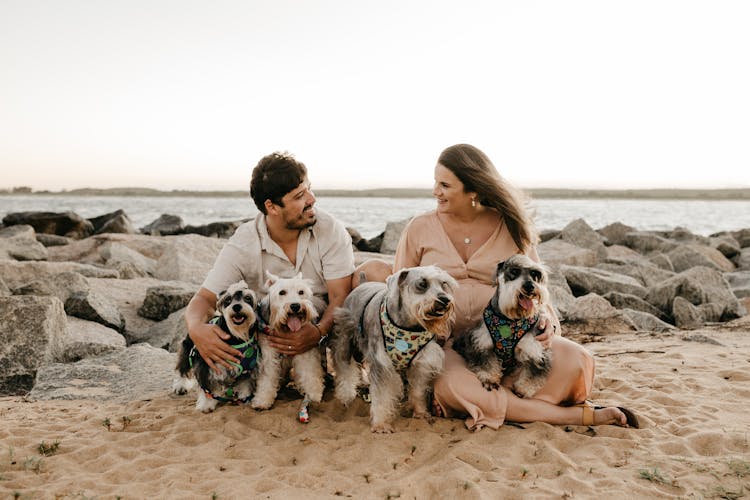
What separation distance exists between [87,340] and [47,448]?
3.62m

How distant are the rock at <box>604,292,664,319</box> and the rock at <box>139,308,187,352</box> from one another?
24.7ft

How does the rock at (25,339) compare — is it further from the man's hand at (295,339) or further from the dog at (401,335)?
the dog at (401,335)

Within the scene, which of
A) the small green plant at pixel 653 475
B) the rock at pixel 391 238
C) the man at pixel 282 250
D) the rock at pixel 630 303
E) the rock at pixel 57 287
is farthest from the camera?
the rock at pixel 391 238

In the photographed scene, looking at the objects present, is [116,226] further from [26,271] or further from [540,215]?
[540,215]

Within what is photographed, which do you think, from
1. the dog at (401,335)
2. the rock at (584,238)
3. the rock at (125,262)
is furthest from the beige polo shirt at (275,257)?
the rock at (584,238)

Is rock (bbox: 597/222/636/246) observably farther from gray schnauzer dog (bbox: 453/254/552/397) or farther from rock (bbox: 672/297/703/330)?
gray schnauzer dog (bbox: 453/254/552/397)

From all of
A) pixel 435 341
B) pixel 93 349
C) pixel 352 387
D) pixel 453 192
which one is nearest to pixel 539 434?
pixel 435 341

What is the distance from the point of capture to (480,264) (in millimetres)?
5664

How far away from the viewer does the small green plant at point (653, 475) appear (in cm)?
392

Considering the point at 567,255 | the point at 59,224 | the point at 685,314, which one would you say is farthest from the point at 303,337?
the point at 59,224

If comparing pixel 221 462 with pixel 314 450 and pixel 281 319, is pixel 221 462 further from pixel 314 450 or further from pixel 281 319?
pixel 281 319

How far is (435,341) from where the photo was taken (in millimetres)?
5117

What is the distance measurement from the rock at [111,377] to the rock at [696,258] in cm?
1379

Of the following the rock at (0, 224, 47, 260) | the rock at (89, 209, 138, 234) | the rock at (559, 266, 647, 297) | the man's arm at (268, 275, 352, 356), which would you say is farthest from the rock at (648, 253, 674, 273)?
the rock at (89, 209, 138, 234)
